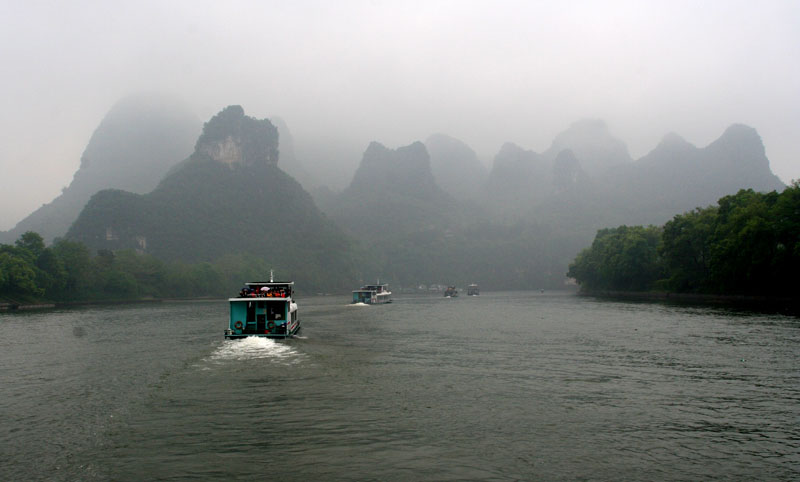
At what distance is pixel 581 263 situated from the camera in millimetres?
140250

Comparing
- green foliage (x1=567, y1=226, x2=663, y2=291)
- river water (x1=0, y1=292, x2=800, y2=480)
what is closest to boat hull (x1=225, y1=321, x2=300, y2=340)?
river water (x1=0, y1=292, x2=800, y2=480)

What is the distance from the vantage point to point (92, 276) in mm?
113688

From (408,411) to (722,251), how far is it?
65.9 metres

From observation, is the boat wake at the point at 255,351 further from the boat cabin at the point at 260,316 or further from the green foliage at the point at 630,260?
the green foliage at the point at 630,260

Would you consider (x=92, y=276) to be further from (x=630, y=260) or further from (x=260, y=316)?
(x=630, y=260)

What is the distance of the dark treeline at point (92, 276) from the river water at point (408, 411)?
67.2m

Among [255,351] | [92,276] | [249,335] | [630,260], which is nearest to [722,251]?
[630,260]

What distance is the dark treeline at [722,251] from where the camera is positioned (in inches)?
2478

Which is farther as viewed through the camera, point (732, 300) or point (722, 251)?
point (732, 300)

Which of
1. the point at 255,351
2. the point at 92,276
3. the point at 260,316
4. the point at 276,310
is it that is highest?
the point at 92,276

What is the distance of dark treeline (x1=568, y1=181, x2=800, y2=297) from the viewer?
62938 mm

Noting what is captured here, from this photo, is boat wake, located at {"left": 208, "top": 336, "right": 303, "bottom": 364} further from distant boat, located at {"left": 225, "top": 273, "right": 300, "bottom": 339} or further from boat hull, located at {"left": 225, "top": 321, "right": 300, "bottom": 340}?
distant boat, located at {"left": 225, "top": 273, "right": 300, "bottom": 339}

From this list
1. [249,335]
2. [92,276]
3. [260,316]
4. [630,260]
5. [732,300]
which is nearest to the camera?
[249,335]

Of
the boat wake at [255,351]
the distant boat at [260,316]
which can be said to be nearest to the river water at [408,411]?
the boat wake at [255,351]
